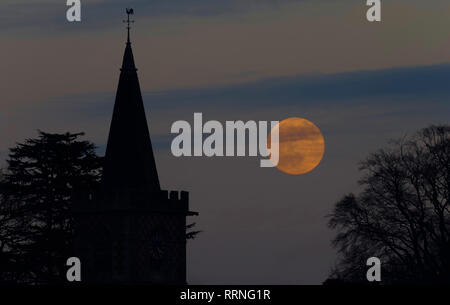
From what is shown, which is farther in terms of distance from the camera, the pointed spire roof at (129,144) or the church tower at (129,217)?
the pointed spire roof at (129,144)

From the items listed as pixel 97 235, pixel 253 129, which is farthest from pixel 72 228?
pixel 253 129

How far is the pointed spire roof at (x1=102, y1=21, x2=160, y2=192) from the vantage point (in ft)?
293

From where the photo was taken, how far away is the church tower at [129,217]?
88.1m

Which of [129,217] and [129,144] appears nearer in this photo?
[129,217]

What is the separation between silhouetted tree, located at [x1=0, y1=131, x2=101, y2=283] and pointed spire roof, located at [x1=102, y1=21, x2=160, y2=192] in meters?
2.26

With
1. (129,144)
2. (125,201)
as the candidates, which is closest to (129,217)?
(125,201)

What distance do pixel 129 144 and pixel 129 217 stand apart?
13.7 feet

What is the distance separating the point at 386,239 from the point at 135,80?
17599 millimetres

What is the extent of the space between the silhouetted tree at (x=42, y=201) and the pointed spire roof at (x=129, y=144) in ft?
7.41

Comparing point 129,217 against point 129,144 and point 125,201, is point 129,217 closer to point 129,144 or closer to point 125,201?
point 125,201

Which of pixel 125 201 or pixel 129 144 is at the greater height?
pixel 129 144

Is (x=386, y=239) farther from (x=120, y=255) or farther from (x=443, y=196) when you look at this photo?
(x=120, y=255)

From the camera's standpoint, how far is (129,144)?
89.6 metres

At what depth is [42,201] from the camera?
89188 millimetres
